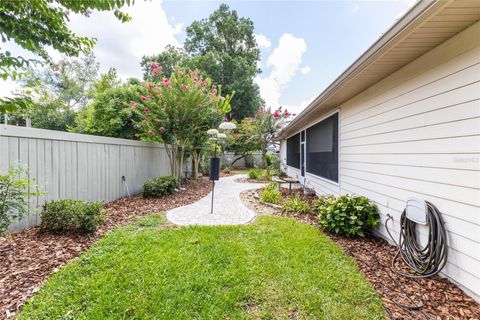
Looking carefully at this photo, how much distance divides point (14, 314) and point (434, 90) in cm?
457

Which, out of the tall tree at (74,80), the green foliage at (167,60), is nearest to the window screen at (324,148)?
the green foliage at (167,60)

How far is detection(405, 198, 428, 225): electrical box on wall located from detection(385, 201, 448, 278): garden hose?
36 millimetres

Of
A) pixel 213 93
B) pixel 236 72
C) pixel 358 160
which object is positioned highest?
pixel 236 72

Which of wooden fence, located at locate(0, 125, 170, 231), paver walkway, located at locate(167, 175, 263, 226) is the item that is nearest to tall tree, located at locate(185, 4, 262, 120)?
wooden fence, located at locate(0, 125, 170, 231)

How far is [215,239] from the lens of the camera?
3.20 metres

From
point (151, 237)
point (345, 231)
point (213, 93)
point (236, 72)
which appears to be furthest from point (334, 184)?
point (236, 72)

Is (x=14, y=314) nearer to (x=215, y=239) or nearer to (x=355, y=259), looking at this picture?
(x=215, y=239)

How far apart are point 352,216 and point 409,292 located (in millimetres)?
1406

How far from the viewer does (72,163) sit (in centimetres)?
409

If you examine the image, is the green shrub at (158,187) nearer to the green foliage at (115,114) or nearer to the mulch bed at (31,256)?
the mulch bed at (31,256)

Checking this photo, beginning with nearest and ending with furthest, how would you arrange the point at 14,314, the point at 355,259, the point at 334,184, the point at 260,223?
the point at 14,314, the point at 355,259, the point at 260,223, the point at 334,184

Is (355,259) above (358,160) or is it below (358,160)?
below

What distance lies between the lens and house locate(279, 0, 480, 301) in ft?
6.38

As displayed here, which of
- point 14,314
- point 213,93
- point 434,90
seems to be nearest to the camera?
point 14,314
